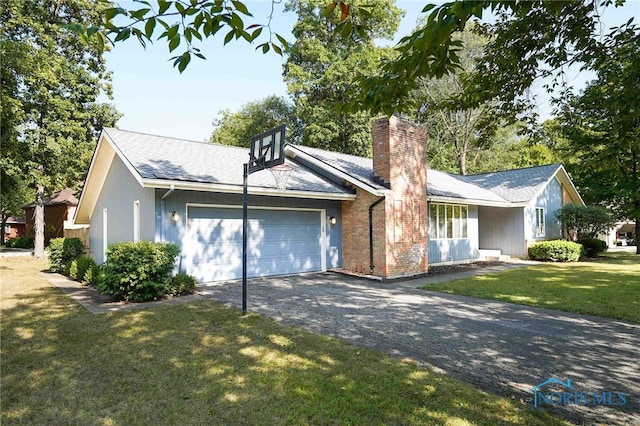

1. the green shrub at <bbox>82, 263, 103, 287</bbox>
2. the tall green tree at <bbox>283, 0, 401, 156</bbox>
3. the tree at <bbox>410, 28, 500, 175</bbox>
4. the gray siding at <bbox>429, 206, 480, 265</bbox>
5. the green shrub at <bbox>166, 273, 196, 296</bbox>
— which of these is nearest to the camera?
the green shrub at <bbox>166, 273, 196, 296</bbox>

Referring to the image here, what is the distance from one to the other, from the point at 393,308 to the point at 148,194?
6.95m

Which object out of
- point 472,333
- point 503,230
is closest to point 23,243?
point 503,230

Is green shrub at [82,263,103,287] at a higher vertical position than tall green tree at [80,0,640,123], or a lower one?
lower

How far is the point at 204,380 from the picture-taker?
4258 mm

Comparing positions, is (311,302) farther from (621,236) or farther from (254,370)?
(621,236)

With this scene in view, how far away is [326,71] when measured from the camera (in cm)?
2673

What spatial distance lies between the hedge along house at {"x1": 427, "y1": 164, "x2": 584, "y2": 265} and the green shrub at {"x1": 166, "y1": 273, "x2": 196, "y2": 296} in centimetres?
897

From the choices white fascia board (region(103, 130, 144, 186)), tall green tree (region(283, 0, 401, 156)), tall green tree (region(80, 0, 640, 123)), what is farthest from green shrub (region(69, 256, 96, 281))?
tall green tree (region(283, 0, 401, 156))

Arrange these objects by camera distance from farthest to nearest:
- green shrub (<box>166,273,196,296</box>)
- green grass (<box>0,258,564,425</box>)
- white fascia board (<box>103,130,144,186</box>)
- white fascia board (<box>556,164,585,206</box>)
A: 1. white fascia board (<box>556,164,585,206</box>)
2. white fascia board (<box>103,130,144,186</box>)
3. green shrub (<box>166,273,196,296</box>)
4. green grass (<box>0,258,564,425</box>)

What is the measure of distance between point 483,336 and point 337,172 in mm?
8384

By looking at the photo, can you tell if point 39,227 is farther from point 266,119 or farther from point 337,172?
point 337,172

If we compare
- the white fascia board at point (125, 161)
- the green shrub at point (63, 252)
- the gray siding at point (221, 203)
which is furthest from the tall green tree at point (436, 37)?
the green shrub at point (63, 252)

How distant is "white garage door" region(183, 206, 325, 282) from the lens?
34.3 ft

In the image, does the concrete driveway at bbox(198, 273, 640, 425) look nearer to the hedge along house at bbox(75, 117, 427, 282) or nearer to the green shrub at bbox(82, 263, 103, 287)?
the hedge along house at bbox(75, 117, 427, 282)
